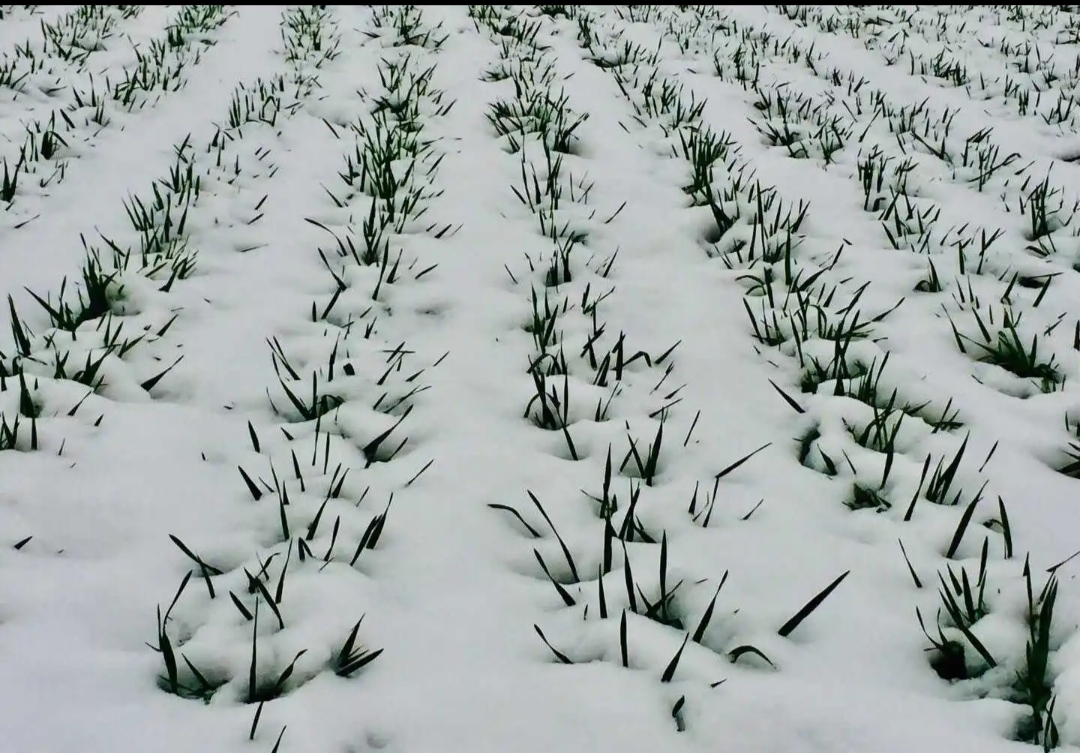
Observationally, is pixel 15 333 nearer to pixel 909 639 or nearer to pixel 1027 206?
pixel 909 639

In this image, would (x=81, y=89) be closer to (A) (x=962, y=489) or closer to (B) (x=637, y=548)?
(B) (x=637, y=548)

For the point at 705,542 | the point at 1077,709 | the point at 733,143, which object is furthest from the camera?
the point at 733,143

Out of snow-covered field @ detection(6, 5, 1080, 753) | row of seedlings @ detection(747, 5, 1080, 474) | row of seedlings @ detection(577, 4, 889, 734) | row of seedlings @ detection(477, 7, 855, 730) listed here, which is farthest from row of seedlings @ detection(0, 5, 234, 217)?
row of seedlings @ detection(747, 5, 1080, 474)

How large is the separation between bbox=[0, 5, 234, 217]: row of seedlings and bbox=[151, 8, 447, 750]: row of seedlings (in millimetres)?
1516

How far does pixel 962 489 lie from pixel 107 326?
2546mm

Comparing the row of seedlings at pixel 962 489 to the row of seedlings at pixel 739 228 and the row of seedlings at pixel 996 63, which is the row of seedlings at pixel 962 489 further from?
the row of seedlings at pixel 996 63

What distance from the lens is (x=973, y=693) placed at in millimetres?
1405

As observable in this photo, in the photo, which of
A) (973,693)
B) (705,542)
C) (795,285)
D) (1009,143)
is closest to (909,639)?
(973,693)

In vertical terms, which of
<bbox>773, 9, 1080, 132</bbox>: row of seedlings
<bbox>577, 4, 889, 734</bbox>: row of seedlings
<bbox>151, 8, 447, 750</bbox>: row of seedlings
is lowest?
<bbox>151, 8, 447, 750</bbox>: row of seedlings

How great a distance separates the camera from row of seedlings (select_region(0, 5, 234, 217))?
11.6ft

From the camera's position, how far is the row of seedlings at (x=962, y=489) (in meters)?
1.40

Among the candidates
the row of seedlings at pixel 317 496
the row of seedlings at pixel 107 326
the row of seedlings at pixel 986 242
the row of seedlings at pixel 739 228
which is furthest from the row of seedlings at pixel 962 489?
the row of seedlings at pixel 107 326

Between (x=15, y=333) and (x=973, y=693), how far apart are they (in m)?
2.63

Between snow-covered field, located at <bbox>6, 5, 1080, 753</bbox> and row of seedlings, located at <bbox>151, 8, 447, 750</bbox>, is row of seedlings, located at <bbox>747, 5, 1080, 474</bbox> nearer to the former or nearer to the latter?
snow-covered field, located at <bbox>6, 5, 1080, 753</bbox>
